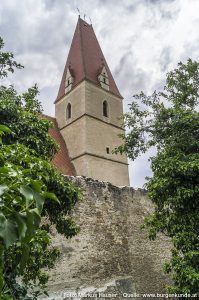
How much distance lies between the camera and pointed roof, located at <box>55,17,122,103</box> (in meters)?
23.4

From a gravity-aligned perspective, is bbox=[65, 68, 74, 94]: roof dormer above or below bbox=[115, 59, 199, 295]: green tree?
above

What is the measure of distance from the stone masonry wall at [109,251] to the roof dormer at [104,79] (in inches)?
554

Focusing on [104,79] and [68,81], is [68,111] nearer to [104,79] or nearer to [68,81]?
[68,81]

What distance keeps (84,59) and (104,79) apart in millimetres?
2205

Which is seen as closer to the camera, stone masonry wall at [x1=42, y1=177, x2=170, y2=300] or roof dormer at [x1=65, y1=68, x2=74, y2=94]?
stone masonry wall at [x1=42, y1=177, x2=170, y2=300]

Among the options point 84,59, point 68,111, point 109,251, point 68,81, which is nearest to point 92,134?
point 68,111

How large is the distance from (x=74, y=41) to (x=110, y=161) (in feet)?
37.7

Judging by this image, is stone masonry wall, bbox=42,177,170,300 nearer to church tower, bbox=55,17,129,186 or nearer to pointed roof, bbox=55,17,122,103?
church tower, bbox=55,17,129,186

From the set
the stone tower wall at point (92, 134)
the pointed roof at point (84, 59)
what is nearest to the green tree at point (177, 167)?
the stone tower wall at point (92, 134)

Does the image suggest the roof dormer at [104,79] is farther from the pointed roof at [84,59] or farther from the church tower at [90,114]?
the pointed roof at [84,59]

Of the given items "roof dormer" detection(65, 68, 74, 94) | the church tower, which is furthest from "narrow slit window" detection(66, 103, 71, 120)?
"roof dormer" detection(65, 68, 74, 94)

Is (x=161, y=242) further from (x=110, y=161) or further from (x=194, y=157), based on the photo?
(x=110, y=161)

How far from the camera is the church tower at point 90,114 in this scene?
2073cm

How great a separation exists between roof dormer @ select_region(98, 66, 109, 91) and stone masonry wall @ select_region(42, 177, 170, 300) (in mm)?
14064
